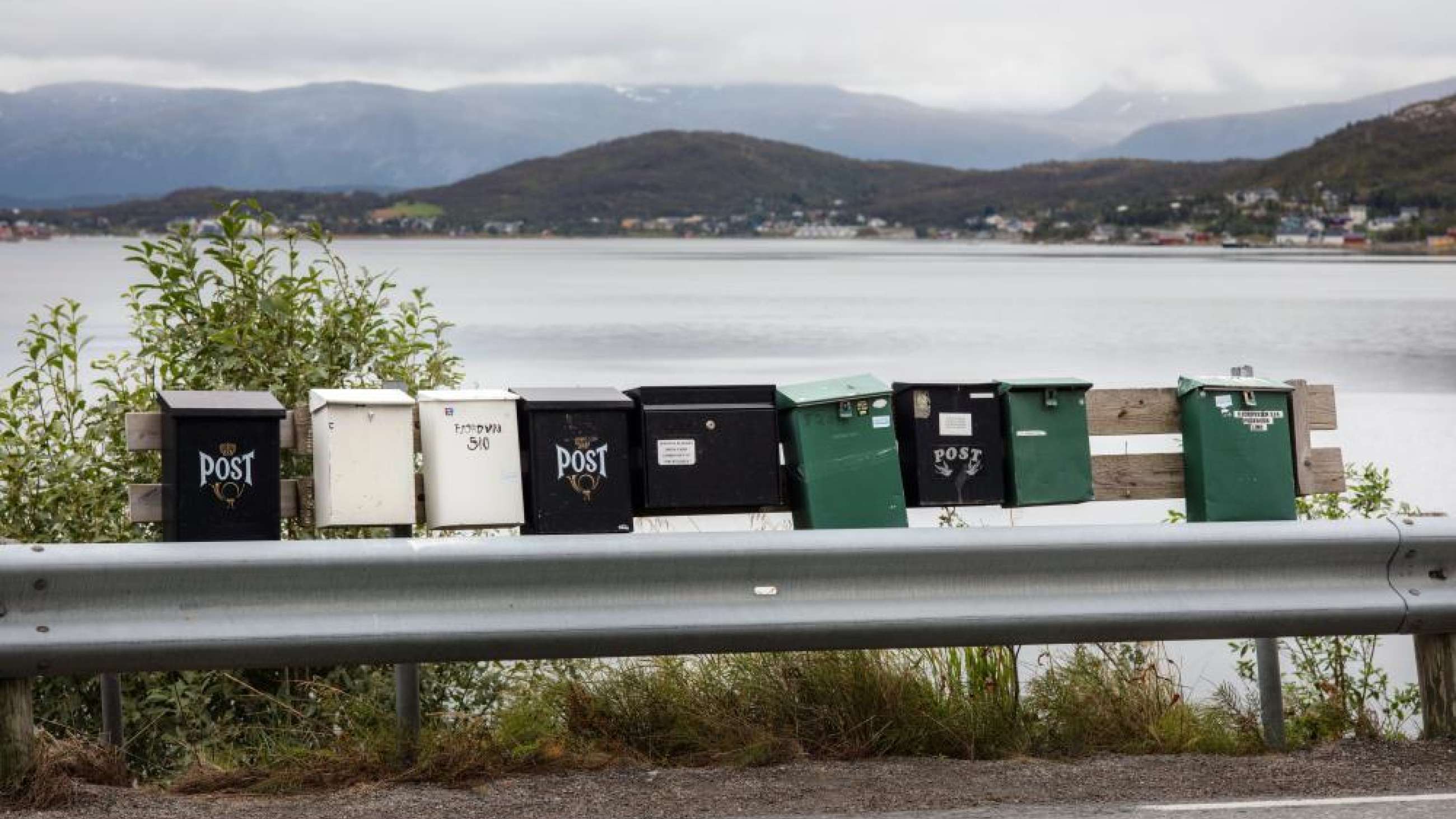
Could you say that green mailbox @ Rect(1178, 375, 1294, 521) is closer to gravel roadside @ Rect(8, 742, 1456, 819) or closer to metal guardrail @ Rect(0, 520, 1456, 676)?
metal guardrail @ Rect(0, 520, 1456, 676)

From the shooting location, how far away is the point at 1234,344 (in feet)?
170

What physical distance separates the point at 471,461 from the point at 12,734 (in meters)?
1.78

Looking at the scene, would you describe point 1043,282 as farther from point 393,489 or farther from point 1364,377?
point 393,489

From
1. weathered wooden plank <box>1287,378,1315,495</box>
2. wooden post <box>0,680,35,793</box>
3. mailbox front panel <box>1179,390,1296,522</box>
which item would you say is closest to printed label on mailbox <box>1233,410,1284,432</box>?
mailbox front panel <box>1179,390,1296,522</box>

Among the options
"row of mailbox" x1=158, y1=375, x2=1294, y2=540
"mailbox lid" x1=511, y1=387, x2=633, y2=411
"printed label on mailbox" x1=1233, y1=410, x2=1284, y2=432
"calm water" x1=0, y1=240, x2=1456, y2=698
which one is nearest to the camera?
"row of mailbox" x1=158, y1=375, x2=1294, y2=540

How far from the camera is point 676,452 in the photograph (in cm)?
644

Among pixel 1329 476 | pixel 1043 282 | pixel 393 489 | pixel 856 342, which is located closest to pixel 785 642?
pixel 393 489

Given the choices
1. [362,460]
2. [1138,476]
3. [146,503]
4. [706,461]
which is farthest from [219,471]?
[1138,476]

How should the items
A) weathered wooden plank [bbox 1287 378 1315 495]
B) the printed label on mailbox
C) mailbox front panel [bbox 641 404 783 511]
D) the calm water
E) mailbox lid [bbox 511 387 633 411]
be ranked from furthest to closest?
the calm water
weathered wooden plank [bbox 1287 378 1315 495]
the printed label on mailbox
mailbox front panel [bbox 641 404 783 511]
mailbox lid [bbox 511 387 633 411]

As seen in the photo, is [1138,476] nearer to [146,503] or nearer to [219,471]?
[219,471]

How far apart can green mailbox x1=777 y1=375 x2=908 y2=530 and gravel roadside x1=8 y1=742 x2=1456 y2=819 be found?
1.00 metres

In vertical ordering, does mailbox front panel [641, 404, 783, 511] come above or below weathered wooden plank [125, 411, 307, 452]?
below

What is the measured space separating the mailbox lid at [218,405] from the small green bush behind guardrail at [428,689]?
1052mm

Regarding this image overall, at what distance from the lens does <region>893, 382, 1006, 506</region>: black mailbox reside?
22.0 ft
